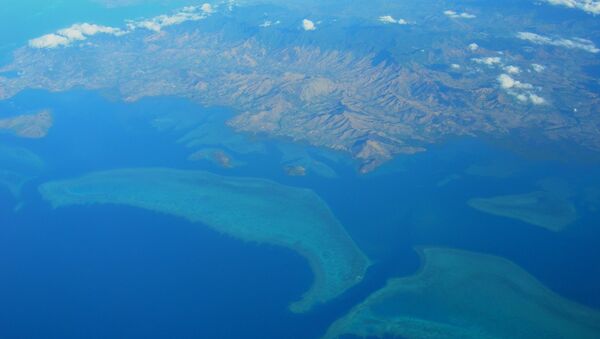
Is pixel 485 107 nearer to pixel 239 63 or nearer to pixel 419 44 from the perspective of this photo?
pixel 419 44

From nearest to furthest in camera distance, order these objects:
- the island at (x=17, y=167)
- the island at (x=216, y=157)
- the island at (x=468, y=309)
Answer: the island at (x=468, y=309) → the island at (x=17, y=167) → the island at (x=216, y=157)

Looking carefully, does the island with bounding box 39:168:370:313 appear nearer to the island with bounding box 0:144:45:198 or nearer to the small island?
the island with bounding box 0:144:45:198

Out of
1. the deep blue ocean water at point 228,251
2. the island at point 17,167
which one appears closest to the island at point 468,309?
the deep blue ocean water at point 228,251

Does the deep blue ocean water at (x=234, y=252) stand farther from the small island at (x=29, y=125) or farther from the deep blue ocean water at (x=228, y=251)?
the small island at (x=29, y=125)

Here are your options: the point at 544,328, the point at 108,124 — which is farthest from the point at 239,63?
the point at 544,328

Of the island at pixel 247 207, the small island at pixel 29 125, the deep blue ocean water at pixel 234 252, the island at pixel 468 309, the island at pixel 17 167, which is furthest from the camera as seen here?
the small island at pixel 29 125

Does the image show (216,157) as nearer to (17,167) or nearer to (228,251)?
(228,251)
